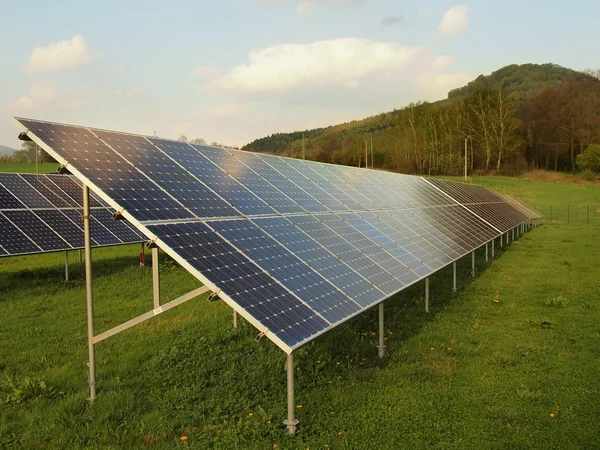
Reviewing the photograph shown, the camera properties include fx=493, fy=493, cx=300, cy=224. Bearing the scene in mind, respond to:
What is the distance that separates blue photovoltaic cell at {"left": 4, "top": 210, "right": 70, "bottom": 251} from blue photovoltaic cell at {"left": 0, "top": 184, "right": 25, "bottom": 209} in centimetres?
38

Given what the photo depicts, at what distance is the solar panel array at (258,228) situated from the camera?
655cm

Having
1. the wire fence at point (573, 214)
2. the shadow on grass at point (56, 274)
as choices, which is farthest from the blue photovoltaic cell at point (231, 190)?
the wire fence at point (573, 214)

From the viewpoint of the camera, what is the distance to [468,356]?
31.3 feet

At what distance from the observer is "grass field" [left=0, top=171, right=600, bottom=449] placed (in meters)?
6.49

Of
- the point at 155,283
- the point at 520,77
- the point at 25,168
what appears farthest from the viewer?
the point at 520,77

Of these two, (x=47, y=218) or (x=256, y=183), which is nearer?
(x=256, y=183)

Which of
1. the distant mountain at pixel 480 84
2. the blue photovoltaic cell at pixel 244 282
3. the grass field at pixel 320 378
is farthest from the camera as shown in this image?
the distant mountain at pixel 480 84

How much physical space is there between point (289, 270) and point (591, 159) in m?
77.2

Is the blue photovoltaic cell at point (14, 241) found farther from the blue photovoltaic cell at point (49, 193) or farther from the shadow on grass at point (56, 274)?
the blue photovoltaic cell at point (49, 193)

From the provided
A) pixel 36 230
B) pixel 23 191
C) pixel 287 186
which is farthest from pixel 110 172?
pixel 23 191

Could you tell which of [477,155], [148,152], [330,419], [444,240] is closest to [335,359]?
[330,419]

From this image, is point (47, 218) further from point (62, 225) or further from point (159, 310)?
point (159, 310)

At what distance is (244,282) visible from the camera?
261 inches

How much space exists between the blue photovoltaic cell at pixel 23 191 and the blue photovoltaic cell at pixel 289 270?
1383 cm
